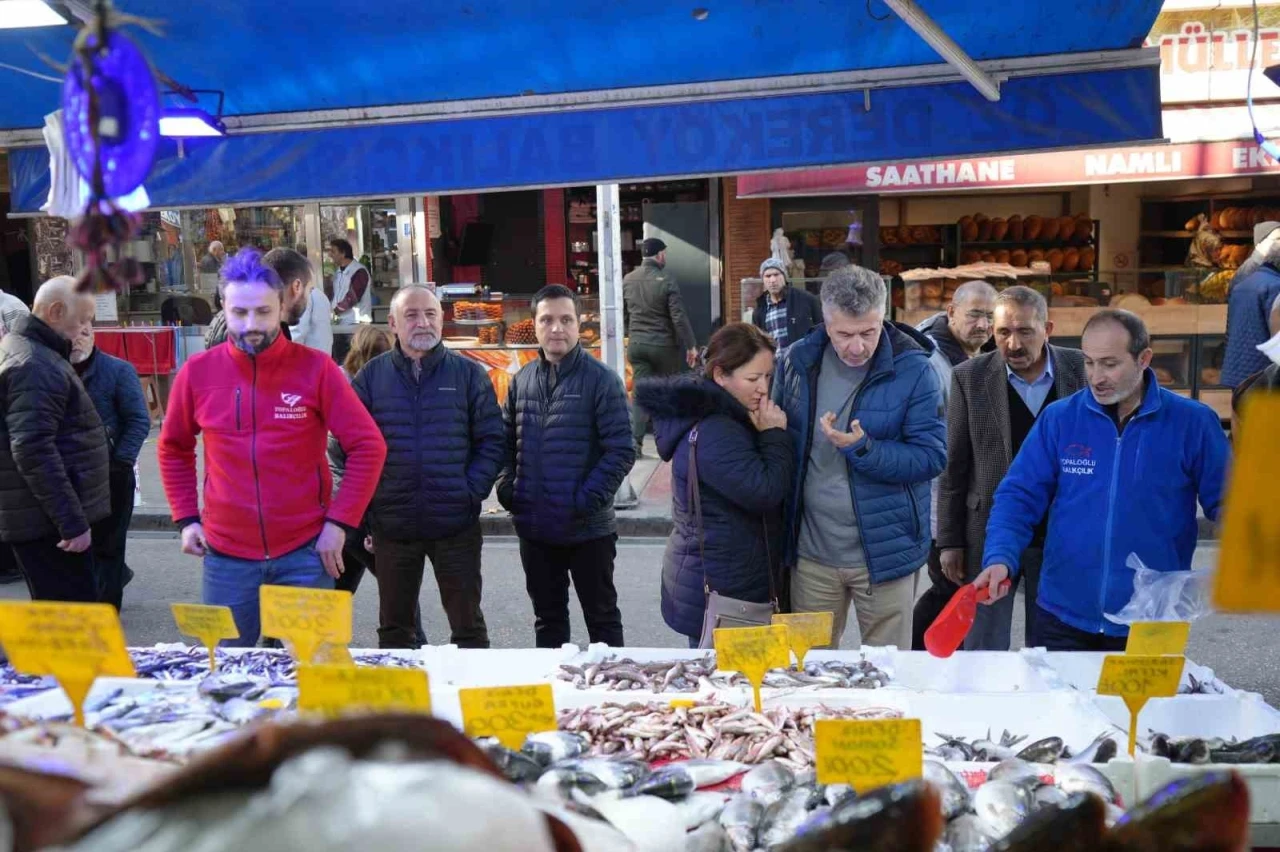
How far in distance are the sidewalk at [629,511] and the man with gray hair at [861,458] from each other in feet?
14.6

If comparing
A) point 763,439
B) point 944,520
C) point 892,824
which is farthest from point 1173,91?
point 892,824

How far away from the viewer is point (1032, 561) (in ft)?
15.3

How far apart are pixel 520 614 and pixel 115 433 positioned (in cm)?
255

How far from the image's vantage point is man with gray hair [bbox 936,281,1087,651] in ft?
15.3

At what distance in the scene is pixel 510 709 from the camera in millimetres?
2727

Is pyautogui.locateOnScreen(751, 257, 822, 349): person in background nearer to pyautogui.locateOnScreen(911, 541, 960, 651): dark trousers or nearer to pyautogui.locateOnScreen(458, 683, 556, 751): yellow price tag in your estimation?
pyautogui.locateOnScreen(911, 541, 960, 651): dark trousers

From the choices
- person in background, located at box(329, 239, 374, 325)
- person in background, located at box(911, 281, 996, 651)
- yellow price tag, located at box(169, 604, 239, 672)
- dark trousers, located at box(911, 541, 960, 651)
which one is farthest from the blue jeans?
person in background, located at box(329, 239, 374, 325)

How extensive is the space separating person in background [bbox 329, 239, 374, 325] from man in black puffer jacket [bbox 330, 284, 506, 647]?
7306mm

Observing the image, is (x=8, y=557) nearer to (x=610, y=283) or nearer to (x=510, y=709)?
(x=610, y=283)

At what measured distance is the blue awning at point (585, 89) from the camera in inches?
173

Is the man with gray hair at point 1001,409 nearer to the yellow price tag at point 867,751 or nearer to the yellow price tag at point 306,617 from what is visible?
the yellow price tag at point 867,751

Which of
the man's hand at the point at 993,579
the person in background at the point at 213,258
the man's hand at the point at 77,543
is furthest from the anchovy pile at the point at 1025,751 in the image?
the person in background at the point at 213,258

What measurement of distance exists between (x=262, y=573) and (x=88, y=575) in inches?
78.5

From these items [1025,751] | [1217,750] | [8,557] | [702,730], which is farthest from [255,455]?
[8,557]
